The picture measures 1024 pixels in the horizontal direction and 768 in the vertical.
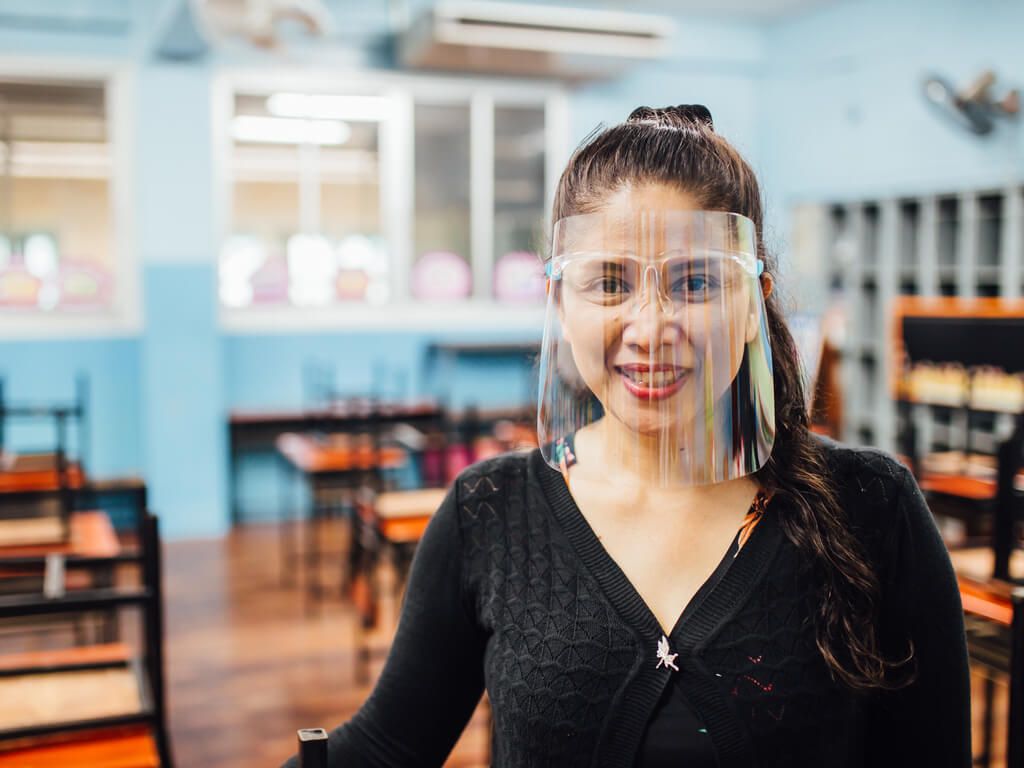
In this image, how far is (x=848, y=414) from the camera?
22.7 ft

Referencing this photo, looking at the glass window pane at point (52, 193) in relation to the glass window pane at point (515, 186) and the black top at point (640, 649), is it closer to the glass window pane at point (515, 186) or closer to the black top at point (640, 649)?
the glass window pane at point (515, 186)

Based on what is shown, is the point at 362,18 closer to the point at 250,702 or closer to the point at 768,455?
the point at 250,702

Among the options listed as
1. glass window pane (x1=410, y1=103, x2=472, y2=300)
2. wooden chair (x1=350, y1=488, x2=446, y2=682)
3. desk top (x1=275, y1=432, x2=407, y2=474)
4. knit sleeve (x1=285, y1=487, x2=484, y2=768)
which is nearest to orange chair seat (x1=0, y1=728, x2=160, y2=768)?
knit sleeve (x1=285, y1=487, x2=484, y2=768)

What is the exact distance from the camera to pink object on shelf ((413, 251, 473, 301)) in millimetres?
6754

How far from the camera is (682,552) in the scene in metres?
1.00

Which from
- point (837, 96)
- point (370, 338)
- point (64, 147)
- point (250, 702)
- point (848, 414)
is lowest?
point (250, 702)

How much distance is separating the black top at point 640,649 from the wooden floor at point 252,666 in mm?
1853

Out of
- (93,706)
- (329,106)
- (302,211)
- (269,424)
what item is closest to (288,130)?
(329,106)

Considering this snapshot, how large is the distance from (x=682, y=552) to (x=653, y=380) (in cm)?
18

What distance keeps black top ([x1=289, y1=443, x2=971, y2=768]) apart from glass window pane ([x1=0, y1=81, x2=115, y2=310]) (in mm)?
5566

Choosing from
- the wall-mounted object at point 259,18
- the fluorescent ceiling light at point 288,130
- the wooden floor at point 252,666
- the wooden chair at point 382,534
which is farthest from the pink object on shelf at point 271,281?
the wooden chair at point 382,534

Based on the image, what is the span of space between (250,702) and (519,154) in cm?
443

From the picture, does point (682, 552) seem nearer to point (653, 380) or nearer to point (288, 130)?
point (653, 380)

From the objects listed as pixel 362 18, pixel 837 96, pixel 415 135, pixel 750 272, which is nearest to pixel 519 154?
pixel 415 135
